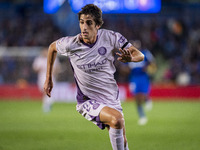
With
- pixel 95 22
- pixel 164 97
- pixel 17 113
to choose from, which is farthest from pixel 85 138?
pixel 164 97

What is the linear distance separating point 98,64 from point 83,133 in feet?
15.4

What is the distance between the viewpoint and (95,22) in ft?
18.9

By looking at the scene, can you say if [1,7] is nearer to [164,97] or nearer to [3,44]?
[3,44]

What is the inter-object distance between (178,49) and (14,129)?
1540cm

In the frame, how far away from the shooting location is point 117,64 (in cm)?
2350

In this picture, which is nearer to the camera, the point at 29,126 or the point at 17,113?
the point at 29,126

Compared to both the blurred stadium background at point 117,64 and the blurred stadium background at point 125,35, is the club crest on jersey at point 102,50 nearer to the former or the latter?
the blurred stadium background at point 117,64

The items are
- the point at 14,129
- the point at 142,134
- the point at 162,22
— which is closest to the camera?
the point at 142,134

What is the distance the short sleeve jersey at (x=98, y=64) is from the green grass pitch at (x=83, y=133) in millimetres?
2148

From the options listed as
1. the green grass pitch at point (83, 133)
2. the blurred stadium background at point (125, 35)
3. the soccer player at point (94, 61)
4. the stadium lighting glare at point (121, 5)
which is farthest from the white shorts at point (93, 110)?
the blurred stadium background at point (125, 35)

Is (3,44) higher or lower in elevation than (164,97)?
higher

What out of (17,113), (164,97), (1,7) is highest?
(1,7)

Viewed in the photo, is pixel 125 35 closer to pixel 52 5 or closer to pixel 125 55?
pixel 52 5

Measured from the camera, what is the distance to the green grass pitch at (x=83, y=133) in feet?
26.2
